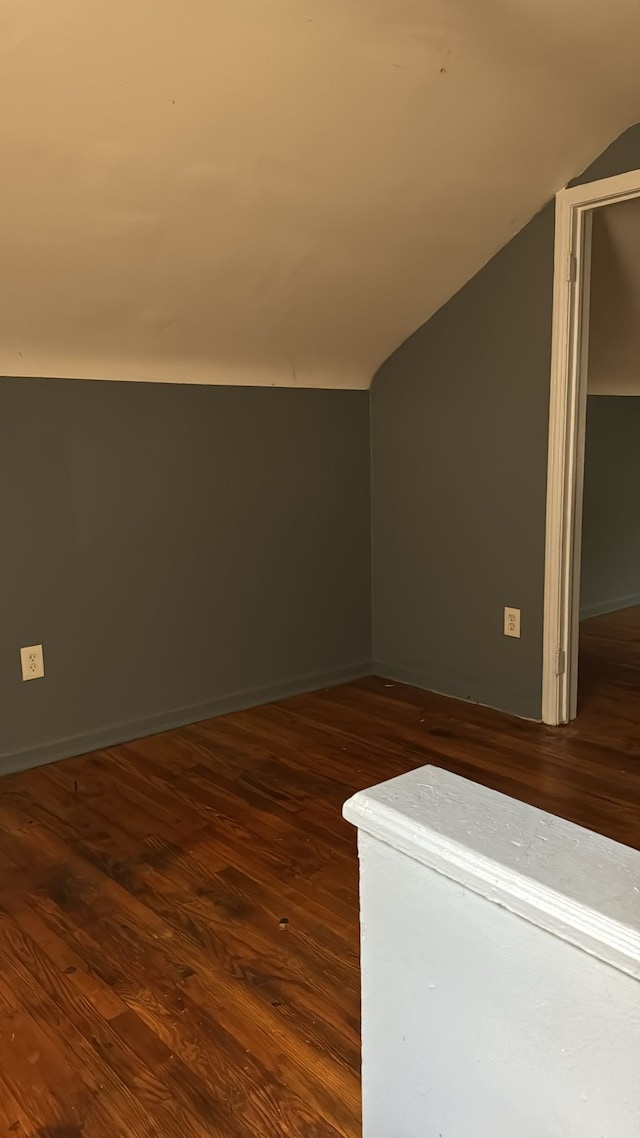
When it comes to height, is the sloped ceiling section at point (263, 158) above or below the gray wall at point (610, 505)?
above

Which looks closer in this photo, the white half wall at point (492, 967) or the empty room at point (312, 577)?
the white half wall at point (492, 967)

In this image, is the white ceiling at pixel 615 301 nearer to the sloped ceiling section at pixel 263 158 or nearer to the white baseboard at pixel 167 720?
the sloped ceiling section at pixel 263 158

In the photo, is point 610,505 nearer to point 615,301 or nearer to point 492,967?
point 615,301

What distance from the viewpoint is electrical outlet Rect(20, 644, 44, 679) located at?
267 cm

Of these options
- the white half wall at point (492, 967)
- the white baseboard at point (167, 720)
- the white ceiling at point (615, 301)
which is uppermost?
the white ceiling at point (615, 301)

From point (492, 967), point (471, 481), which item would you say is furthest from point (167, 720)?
point (492, 967)

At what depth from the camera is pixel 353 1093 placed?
4.58ft

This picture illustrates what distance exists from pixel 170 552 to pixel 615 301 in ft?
6.71

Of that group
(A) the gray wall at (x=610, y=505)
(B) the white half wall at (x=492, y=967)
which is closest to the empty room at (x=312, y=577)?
(B) the white half wall at (x=492, y=967)

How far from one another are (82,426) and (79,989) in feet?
5.51

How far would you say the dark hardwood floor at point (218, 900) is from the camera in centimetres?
141

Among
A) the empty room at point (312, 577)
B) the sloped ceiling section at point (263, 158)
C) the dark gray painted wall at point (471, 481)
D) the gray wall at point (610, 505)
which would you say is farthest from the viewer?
the gray wall at point (610, 505)

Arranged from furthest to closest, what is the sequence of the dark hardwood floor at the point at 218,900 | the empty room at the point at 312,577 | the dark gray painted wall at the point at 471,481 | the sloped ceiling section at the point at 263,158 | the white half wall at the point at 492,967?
the dark gray painted wall at the point at 471,481, the sloped ceiling section at the point at 263,158, the dark hardwood floor at the point at 218,900, the empty room at the point at 312,577, the white half wall at the point at 492,967

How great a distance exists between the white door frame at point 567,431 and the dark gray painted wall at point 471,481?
0.16 ft
